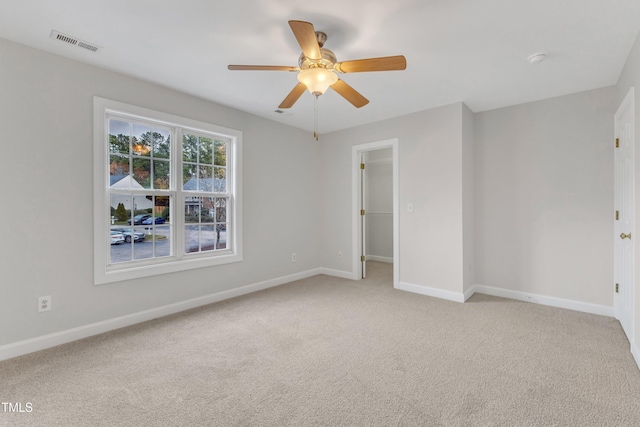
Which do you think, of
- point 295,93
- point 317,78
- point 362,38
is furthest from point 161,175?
point 362,38

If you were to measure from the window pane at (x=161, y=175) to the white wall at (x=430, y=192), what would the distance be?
2921mm

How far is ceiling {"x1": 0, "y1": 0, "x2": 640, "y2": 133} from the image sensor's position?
6.53 feet

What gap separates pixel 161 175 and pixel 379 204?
15.4 feet

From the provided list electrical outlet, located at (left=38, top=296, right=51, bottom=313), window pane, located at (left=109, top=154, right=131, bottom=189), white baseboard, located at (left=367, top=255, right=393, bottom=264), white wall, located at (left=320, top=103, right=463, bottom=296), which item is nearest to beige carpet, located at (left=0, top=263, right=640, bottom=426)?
electrical outlet, located at (left=38, top=296, right=51, bottom=313)

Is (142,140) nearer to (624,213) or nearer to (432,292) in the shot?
(432,292)

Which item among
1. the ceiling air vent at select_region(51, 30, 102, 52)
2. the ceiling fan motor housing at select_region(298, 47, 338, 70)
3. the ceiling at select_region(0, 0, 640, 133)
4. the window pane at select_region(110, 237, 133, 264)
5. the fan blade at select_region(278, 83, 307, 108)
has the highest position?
the ceiling air vent at select_region(51, 30, 102, 52)

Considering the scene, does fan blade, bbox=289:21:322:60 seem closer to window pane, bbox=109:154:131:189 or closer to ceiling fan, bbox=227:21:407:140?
ceiling fan, bbox=227:21:407:140

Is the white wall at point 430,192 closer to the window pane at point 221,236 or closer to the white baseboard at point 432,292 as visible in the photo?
the white baseboard at point 432,292

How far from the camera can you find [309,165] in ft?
17.0

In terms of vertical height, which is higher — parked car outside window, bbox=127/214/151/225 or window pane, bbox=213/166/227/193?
window pane, bbox=213/166/227/193

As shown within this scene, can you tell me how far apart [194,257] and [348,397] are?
102 inches

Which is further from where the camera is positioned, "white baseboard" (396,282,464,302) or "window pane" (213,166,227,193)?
"window pane" (213,166,227,193)

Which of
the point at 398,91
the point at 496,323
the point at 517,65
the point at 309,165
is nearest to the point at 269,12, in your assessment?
the point at 398,91

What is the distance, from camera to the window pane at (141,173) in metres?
3.15
